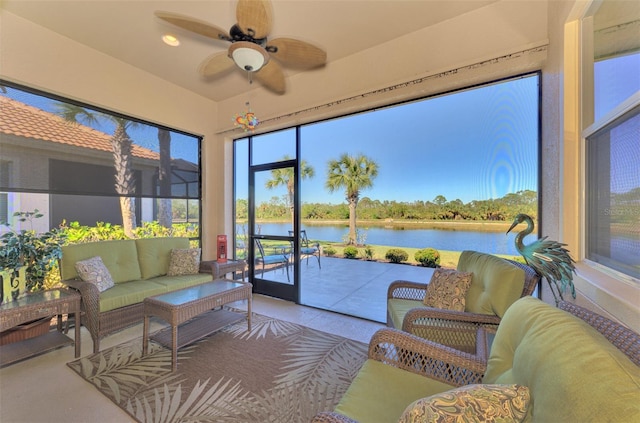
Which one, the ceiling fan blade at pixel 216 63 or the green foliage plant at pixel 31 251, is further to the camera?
the green foliage plant at pixel 31 251

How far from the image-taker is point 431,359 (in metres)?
1.36

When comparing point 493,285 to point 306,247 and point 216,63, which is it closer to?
point 306,247

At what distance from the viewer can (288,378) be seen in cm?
197

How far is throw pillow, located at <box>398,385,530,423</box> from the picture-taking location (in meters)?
0.74

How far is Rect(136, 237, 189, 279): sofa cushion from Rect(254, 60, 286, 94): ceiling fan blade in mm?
2563

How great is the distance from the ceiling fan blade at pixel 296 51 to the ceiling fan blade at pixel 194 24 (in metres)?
0.37

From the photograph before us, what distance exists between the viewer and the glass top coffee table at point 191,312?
2.09 meters

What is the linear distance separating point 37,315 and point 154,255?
128cm

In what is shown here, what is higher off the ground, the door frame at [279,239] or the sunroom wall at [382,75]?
the sunroom wall at [382,75]

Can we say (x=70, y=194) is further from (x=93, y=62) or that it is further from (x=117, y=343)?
(x=117, y=343)

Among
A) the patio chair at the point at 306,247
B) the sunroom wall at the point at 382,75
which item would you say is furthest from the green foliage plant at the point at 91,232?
the patio chair at the point at 306,247

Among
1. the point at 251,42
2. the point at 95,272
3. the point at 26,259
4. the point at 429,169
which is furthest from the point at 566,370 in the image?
the point at 26,259

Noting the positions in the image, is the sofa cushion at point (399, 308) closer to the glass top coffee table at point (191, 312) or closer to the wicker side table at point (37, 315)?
the glass top coffee table at point (191, 312)

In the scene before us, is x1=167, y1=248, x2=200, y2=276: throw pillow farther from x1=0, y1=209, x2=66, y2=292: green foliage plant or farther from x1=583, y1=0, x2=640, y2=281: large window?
x1=583, y1=0, x2=640, y2=281: large window
